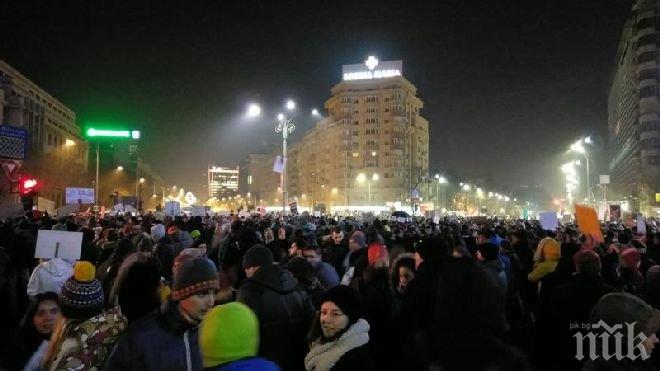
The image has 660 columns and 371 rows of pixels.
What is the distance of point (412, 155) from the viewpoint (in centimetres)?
13838

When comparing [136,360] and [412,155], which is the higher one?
[412,155]

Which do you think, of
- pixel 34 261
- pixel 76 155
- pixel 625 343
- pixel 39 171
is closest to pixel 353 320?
pixel 625 343

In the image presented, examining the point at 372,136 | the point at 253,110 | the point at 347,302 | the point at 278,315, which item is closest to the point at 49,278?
the point at 278,315

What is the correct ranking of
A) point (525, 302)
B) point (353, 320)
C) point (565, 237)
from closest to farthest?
1. point (353, 320)
2. point (525, 302)
3. point (565, 237)

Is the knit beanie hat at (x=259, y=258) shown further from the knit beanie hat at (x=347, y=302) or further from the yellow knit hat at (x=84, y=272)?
the yellow knit hat at (x=84, y=272)

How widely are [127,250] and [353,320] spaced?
15.0ft

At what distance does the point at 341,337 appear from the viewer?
4.21 m

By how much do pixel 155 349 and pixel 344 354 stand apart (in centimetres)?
145

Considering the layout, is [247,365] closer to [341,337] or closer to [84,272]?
[341,337]

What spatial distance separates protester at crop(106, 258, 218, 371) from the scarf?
1.00 metres

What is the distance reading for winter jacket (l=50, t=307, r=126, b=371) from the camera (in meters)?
3.68

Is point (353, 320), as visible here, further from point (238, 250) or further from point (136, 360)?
point (238, 250)

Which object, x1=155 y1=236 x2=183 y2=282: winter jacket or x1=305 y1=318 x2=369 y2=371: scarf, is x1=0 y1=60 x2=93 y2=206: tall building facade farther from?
x1=305 y1=318 x2=369 y2=371: scarf
